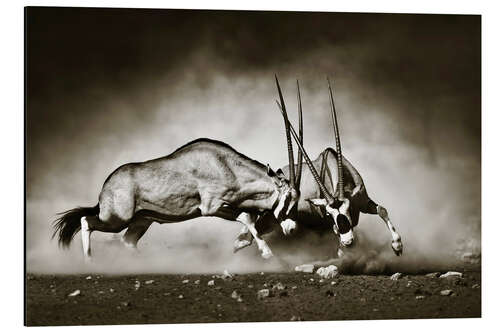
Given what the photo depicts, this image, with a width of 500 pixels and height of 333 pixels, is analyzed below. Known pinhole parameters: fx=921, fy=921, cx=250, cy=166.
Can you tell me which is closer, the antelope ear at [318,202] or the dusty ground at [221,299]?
the dusty ground at [221,299]

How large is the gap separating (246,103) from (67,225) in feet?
4.40

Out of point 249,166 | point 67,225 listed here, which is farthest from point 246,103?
point 67,225

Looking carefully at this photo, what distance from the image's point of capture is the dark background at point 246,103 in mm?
5668

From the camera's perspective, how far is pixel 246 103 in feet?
19.0

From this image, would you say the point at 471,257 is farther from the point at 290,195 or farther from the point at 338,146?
the point at 290,195

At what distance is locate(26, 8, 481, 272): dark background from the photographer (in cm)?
567

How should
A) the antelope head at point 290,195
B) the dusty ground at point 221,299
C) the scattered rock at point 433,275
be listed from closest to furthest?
the dusty ground at point 221,299, the antelope head at point 290,195, the scattered rock at point 433,275

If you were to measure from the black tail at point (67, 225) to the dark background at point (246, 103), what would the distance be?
→ 0.05 m

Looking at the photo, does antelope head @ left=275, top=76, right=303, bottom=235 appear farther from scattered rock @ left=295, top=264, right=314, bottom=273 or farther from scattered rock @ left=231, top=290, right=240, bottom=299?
scattered rock @ left=231, top=290, right=240, bottom=299

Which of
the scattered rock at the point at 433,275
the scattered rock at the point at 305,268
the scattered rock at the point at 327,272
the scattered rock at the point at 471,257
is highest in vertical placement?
the scattered rock at the point at 471,257

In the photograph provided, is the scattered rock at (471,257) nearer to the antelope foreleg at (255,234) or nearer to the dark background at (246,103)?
the dark background at (246,103)

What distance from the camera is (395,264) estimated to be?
5.91m

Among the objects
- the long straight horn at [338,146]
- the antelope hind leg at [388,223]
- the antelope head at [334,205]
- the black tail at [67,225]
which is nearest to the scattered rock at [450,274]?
the antelope hind leg at [388,223]

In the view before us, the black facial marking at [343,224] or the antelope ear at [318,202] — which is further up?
the antelope ear at [318,202]
